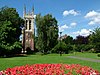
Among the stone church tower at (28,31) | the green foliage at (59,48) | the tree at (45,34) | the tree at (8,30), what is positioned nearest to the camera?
the tree at (8,30)

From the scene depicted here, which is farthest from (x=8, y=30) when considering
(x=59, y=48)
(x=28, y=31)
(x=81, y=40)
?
(x=81, y=40)

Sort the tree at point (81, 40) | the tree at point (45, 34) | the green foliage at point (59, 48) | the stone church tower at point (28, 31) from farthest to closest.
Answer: the tree at point (81, 40) → the stone church tower at point (28, 31) → the tree at point (45, 34) → the green foliage at point (59, 48)

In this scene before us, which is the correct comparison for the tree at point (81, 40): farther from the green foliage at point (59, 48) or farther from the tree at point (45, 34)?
the tree at point (45, 34)

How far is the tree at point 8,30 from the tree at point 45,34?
20.6 feet

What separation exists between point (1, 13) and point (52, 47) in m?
20.5

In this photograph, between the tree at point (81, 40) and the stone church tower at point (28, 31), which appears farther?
the tree at point (81, 40)

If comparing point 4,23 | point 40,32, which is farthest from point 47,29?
point 4,23

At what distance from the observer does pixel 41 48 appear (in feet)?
263

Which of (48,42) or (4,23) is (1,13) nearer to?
(4,23)

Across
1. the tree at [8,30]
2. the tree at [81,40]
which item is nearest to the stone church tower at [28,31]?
the tree at [81,40]

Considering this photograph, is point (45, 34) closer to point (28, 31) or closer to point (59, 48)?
point (59, 48)

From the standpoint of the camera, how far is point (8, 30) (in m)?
61.2

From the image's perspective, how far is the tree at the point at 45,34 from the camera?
80.0 m

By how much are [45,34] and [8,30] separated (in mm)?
21974
